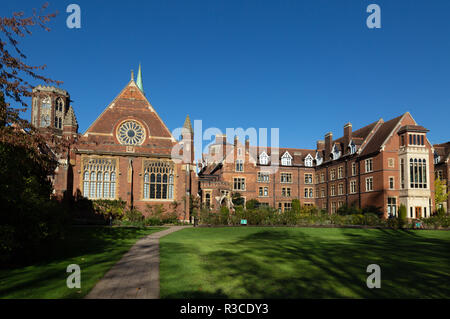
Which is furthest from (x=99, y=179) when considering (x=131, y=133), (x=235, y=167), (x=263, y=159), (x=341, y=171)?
(x=341, y=171)

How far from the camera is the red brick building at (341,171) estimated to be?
40.8m

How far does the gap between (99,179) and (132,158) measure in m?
3.86

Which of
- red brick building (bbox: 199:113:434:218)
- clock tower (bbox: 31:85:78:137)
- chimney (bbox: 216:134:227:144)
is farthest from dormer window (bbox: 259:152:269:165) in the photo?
clock tower (bbox: 31:85:78:137)

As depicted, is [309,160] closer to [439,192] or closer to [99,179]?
[439,192]

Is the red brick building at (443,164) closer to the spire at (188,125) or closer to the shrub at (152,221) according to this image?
the spire at (188,125)

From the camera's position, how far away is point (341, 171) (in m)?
49.6

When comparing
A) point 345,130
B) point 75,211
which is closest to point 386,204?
point 345,130

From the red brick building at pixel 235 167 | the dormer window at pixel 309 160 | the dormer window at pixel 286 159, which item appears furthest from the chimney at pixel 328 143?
the dormer window at pixel 286 159

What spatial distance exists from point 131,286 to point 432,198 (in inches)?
A: 1651

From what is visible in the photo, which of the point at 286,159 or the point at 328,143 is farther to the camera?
the point at 286,159

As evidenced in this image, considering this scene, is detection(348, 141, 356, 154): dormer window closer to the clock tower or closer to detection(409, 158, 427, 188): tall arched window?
detection(409, 158, 427, 188): tall arched window

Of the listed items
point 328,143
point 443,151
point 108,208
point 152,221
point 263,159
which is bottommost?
point 152,221

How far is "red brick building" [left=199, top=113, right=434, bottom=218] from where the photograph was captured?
134 ft

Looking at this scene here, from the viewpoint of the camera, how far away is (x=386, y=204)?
40.4 metres
